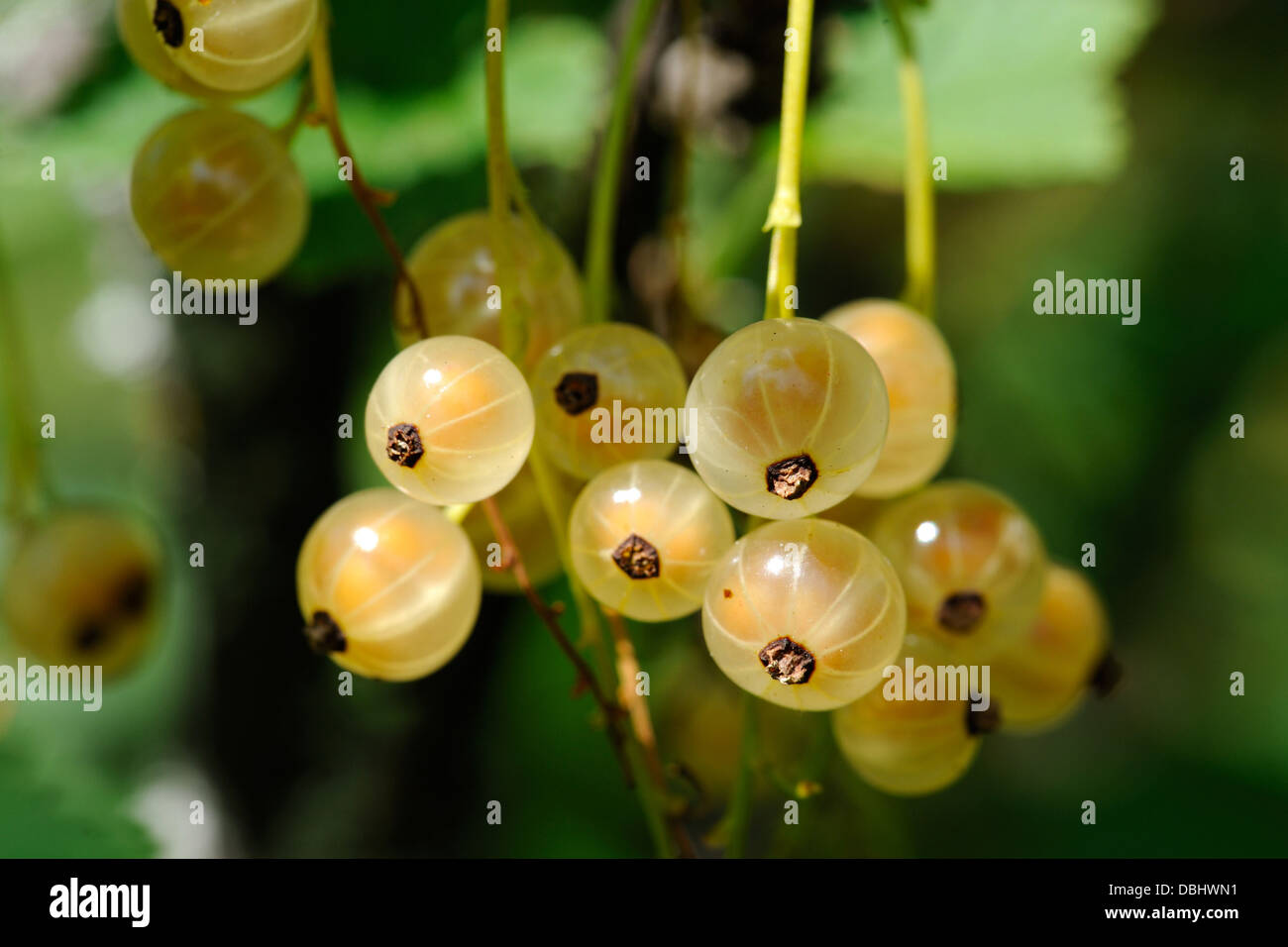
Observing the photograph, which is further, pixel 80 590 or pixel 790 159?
pixel 80 590

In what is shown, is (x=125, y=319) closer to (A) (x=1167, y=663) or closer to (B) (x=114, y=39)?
(B) (x=114, y=39)

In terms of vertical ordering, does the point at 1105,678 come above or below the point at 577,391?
below

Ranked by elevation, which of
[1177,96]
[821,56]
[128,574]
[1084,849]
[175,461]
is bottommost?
[1084,849]

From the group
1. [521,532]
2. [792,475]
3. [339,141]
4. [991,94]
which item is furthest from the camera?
[991,94]

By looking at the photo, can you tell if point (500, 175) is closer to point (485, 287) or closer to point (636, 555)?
point (485, 287)

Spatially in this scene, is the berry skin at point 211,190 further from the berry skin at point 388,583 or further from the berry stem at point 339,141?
the berry skin at point 388,583

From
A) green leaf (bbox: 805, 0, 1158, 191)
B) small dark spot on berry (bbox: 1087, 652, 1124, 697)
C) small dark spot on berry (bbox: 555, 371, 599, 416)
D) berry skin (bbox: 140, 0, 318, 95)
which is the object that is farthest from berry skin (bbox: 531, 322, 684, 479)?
green leaf (bbox: 805, 0, 1158, 191)

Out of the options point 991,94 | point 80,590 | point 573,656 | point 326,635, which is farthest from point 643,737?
point 991,94
